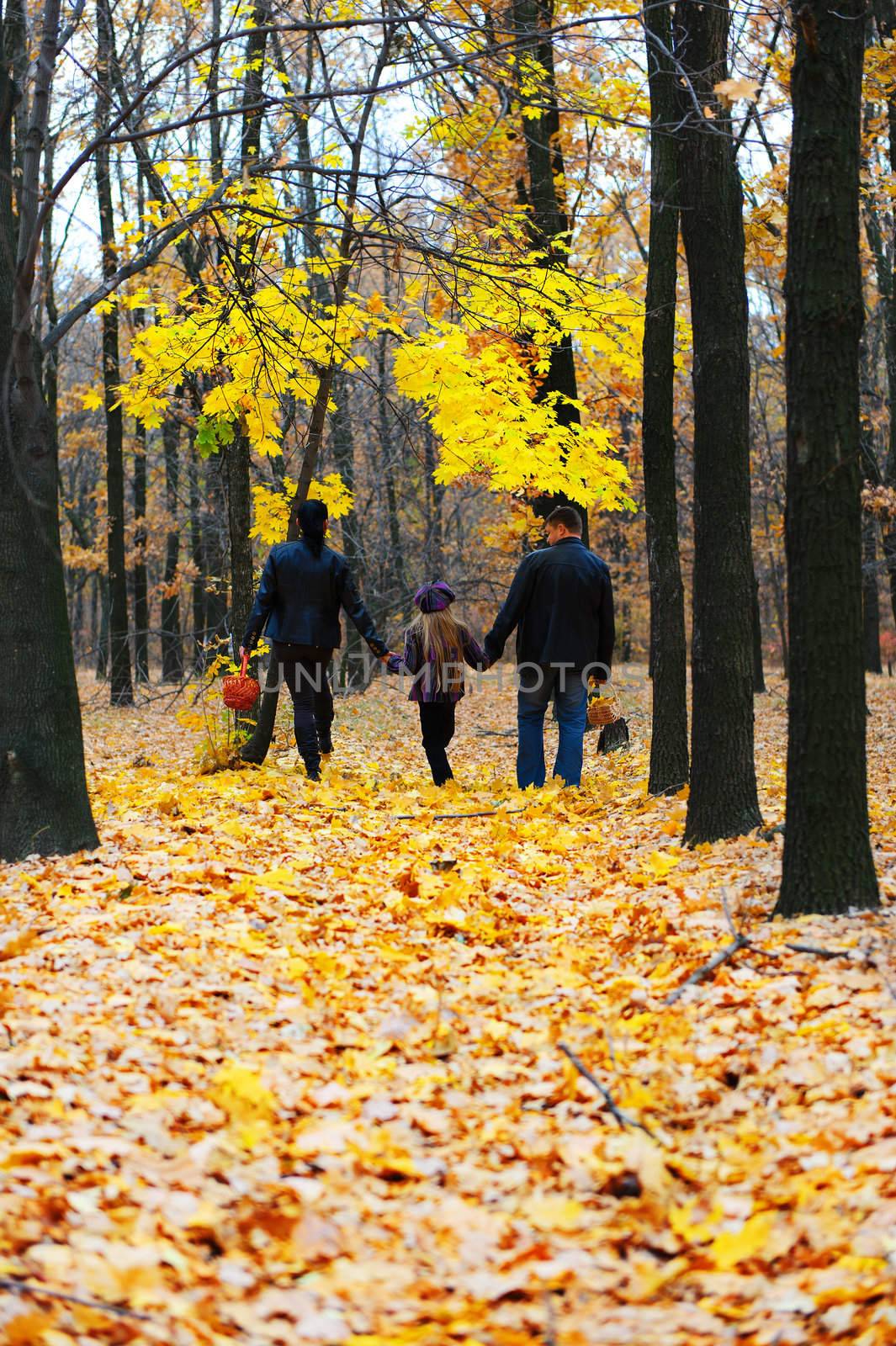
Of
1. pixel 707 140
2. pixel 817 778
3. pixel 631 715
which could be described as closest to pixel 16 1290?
pixel 817 778

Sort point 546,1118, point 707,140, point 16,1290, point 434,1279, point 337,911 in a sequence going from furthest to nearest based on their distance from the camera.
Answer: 1. point 707,140
2. point 337,911
3. point 546,1118
4. point 434,1279
5. point 16,1290

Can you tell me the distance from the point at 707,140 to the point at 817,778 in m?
4.08

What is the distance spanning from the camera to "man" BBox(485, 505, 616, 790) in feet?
27.7

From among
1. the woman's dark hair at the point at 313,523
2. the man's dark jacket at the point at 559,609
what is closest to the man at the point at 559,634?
the man's dark jacket at the point at 559,609

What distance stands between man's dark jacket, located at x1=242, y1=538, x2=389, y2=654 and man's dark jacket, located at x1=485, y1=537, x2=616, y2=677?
1.14 m

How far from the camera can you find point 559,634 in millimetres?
8414

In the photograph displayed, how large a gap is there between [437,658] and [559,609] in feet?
3.44

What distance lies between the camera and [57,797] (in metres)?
5.95

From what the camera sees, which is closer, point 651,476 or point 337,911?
point 337,911

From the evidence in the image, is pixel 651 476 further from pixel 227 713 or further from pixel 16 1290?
pixel 16 1290

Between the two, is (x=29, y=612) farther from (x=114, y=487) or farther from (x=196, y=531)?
(x=196, y=531)

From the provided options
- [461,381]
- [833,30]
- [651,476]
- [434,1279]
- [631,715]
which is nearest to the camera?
[434,1279]

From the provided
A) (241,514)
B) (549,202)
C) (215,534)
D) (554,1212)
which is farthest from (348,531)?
(554,1212)

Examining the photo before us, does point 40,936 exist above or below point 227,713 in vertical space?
below
